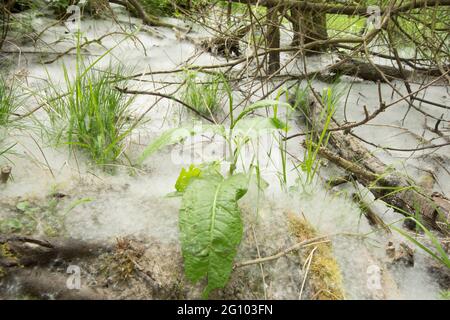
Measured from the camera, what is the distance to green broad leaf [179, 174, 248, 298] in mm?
947

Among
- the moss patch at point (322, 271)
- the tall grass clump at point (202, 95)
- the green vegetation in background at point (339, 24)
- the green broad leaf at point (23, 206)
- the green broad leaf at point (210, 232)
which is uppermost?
the green vegetation in background at point (339, 24)

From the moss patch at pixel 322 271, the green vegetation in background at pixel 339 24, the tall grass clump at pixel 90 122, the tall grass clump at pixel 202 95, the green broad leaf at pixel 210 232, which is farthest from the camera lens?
the green vegetation in background at pixel 339 24

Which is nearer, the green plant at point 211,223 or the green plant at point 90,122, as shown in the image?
the green plant at point 211,223

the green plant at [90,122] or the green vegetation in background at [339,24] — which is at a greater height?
the green vegetation in background at [339,24]

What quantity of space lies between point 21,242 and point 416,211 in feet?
4.31

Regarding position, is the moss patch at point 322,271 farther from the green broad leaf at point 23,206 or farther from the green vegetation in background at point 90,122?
the green broad leaf at point 23,206

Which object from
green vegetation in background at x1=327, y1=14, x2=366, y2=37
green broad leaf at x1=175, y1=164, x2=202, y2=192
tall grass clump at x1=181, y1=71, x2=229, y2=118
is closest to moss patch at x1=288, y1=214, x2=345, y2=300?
green broad leaf at x1=175, y1=164, x2=202, y2=192

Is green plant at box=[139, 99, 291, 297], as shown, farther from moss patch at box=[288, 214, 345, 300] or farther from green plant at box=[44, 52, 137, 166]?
green plant at box=[44, 52, 137, 166]

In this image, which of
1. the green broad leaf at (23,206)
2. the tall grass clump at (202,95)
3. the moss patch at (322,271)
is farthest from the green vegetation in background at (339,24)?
the green broad leaf at (23,206)

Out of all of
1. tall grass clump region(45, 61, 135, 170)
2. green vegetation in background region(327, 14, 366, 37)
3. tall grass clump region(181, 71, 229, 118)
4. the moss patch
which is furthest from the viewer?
green vegetation in background region(327, 14, 366, 37)

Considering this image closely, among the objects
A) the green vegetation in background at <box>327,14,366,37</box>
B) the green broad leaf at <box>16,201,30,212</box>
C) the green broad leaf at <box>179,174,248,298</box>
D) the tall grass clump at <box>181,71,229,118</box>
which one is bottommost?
the green broad leaf at <box>16,201,30,212</box>

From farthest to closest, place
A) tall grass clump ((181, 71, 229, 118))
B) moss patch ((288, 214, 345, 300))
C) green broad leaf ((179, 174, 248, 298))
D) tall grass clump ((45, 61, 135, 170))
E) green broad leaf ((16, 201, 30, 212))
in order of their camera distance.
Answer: tall grass clump ((181, 71, 229, 118)) < tall grass clump ((45, 61, 135, 170)) < green broad leaf ((16, 201, 30, 212)) < moss patch ((288, 214, 345, 300)) < green broad leaf ((179, 174, 248, 298))

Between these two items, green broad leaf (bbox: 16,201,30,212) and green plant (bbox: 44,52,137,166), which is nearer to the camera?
green broad leaf (bbox: 16,201,30,212)

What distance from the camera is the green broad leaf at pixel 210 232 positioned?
0.95m
